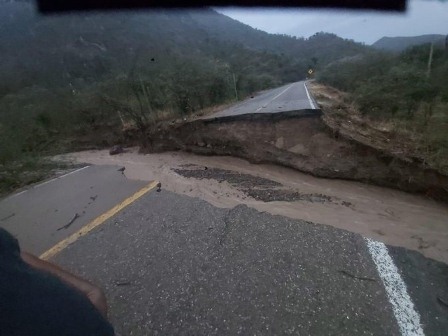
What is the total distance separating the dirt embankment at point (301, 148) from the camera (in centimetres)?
474

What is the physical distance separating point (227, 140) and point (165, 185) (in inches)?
89.7

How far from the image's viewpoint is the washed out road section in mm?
2326

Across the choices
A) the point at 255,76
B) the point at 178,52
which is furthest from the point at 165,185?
the point at 255,76

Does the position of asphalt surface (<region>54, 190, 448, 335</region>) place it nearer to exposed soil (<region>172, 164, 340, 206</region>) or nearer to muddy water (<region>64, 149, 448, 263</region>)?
muddy water (<region>64, 149, 448, 263</region>)

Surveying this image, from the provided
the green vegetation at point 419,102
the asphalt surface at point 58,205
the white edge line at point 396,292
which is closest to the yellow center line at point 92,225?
the asphalt surface at point 58,205

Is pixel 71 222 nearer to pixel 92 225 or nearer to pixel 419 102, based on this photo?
pixel 92 225

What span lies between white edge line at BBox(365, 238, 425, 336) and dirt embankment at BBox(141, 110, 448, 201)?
6.44ft

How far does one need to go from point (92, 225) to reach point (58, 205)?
2.00m

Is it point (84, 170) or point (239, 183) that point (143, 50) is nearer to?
point (84, 170)

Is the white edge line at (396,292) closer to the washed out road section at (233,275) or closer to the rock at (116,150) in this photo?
the washed out road section at (233,275)

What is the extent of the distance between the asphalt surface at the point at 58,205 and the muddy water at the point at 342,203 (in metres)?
0.72

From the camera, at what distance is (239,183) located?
226 inches

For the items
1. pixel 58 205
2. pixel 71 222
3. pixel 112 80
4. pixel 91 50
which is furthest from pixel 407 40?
pixel 91 50

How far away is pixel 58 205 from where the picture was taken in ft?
19.4
